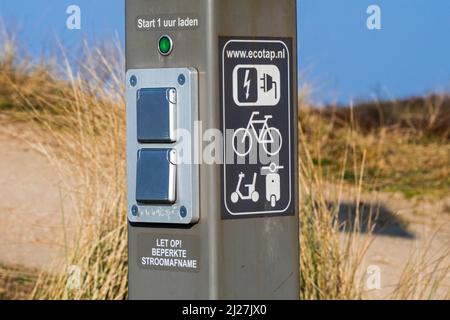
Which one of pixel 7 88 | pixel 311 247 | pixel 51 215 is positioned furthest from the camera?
pixel 7 88

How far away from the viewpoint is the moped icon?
354 centimetres

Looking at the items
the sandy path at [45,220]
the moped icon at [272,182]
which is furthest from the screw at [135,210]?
the sandy path at [45,220]

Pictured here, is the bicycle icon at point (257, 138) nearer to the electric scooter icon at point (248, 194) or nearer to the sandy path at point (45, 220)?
the electric scooter icon at point (248, 194)

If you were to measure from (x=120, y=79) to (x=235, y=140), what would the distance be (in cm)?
308

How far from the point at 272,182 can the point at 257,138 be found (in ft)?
0.58

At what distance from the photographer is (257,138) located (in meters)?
3.48

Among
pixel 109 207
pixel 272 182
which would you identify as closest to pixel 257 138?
pixel 272 182

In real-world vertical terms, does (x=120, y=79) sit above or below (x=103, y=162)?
above

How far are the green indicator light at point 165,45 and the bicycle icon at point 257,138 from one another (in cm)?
37

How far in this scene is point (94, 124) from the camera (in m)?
6.42

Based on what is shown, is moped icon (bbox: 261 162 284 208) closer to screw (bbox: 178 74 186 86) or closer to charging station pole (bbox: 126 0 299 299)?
charging station pole (bbox: 126 0 299 299)

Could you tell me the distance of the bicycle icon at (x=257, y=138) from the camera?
135 inches
